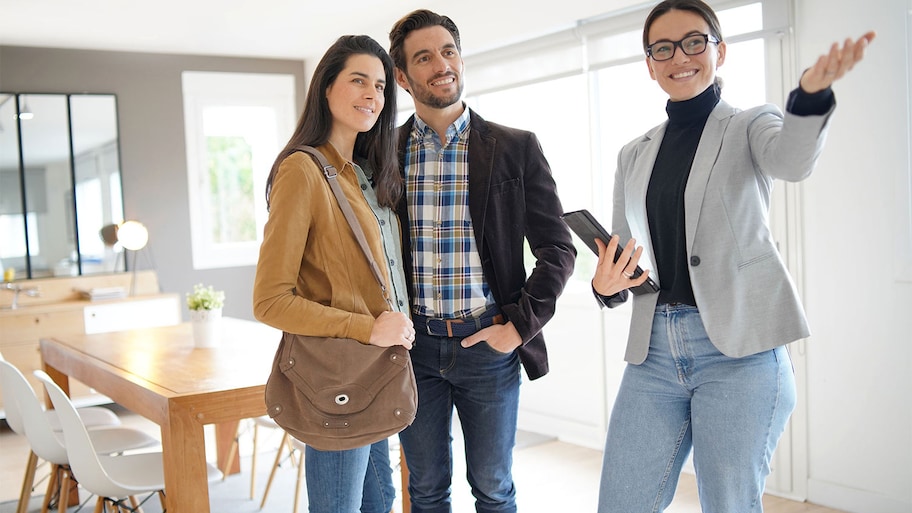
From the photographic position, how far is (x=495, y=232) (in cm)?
202

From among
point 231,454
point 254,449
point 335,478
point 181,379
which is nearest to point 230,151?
point 231,454

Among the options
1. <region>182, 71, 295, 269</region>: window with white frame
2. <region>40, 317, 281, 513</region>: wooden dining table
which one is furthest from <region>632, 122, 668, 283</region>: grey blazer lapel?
<region>182, 71, 295, 269</region>: window with white frame

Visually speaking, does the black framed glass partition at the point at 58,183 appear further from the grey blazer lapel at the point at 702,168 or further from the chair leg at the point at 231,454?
the grey blazer lapel at the point at 702,168

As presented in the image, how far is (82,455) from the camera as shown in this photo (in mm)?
2631

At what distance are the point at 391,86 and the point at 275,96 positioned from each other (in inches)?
200

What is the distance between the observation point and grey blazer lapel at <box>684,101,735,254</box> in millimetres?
1694

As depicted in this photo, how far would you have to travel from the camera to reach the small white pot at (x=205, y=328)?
3.40 m

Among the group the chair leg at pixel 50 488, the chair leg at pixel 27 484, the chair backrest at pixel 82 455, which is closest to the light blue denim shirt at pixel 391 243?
the chair backrest at pixel 82 455

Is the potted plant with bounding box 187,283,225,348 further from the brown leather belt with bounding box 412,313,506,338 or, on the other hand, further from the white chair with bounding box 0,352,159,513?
the brown leather belt with bounding box 412,313,506,338

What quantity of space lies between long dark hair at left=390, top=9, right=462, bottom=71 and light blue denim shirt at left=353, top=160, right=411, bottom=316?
0.32 metres

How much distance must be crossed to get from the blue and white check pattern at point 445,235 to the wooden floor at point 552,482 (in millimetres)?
1863

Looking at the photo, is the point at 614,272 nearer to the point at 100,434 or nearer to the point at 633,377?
the point at 633,377

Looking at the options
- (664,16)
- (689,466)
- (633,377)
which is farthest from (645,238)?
(689,466)

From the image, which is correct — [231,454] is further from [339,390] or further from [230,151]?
[230,151]
